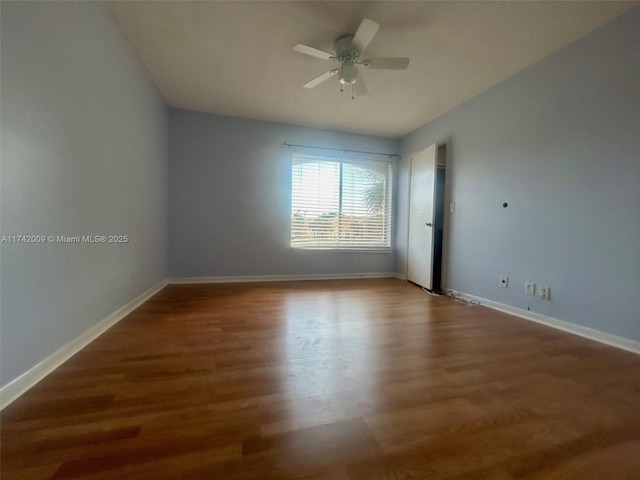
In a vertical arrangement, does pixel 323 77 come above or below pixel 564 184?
above

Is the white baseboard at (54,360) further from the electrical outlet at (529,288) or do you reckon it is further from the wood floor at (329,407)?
the electrical outlet at (529,288)

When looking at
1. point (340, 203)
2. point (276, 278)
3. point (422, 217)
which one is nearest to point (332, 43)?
point (340, 203)

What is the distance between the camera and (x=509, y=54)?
7.48ft

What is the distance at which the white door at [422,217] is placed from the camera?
11.6 feet

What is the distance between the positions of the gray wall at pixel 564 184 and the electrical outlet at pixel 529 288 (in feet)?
0.16

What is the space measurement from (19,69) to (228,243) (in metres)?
2.81

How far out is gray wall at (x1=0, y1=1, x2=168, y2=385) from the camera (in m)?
1.11

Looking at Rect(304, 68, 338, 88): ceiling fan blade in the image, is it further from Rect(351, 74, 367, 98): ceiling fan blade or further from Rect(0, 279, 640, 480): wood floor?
Rect(0, 279, 640, 480): wood floor

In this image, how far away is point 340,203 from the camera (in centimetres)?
426

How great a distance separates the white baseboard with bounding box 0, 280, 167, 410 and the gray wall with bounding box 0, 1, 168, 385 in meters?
0.03

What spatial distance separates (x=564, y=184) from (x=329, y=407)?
265cm

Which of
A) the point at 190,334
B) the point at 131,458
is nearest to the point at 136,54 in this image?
the point at 190,334

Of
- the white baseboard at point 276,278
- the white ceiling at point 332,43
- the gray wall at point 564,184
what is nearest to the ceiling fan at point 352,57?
the white ceiling at point 332,43

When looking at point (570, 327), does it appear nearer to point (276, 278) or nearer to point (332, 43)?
point (332, 43)
